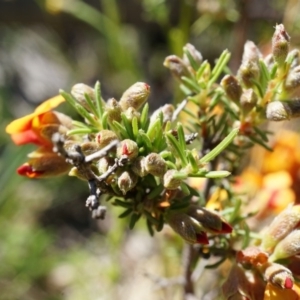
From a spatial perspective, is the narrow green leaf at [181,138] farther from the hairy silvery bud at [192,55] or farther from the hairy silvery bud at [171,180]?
the hairy silvery bud at [192,55]

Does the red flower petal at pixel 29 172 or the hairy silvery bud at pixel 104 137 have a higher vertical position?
the hairy silvery bud at pixel 104 137

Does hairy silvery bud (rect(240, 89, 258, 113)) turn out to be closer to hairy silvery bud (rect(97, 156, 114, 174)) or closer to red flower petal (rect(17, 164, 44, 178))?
hairy silvery bud (rect(97, 156, 114, 174))

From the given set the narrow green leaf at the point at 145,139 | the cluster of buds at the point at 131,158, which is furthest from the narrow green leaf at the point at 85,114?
the narrow green leaf at the point at 145,139

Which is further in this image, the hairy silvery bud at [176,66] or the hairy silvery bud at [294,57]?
the hairy silvery bud at [176,66]

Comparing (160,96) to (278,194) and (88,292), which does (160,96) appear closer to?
(88,292)

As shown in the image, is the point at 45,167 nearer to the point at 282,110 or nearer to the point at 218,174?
the point at 218,174

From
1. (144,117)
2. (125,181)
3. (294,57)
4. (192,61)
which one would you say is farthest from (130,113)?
(294,57)

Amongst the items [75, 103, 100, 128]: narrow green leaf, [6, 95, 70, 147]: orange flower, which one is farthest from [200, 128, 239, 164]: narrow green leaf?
[6, 95, 70, 147]: orange flower
